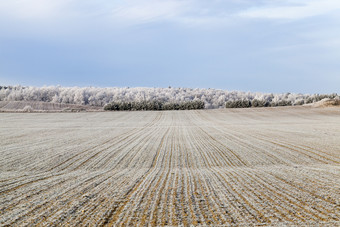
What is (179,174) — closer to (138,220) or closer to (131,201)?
(131,201)

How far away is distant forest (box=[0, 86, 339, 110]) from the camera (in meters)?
94.7

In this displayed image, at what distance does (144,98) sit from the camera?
145500 mm

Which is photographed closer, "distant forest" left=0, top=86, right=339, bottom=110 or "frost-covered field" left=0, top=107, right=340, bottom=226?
"frost-covered field" left=0, top=107, right=340, bottom=226

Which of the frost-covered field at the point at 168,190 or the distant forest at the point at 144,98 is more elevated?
the distant forest at the point at 144,98

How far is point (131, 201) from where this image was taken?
8789mm

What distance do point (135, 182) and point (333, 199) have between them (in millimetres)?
6464

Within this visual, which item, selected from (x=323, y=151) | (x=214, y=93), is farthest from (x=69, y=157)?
(x=214, y=93)

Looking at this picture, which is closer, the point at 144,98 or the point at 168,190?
the point at 168,190

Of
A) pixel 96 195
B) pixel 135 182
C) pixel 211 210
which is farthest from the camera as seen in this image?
pixel 135 182

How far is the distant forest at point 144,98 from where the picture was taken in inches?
3728

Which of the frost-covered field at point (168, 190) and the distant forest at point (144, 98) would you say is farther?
the distant forest at point (144, 98)

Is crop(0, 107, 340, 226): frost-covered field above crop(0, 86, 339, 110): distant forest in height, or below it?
below

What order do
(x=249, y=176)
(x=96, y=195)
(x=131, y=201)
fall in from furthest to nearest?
(x=249, y=176) → (x=96, y=195) → (x=131, y=201)

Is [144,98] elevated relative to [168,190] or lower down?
elevated
